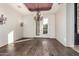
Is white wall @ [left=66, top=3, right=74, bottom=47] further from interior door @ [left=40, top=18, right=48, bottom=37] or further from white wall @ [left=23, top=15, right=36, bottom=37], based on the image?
white wall @ [left=23, top=15, right=36, bottom=37]

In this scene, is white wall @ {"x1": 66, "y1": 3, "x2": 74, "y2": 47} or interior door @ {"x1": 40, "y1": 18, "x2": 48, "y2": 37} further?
interior door @ {"x1": 40, "y1": 18, "x2": 48, "y2": 37}

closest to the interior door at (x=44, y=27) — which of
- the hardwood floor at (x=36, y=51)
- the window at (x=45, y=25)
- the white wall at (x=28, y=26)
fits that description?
the window at (x=45, y=25)

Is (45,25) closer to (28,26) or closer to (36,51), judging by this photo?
(28,26)

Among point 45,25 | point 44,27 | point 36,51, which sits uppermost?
point 45,25

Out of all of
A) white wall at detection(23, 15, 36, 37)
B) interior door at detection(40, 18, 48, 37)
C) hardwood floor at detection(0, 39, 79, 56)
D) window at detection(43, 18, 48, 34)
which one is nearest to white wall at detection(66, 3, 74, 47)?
hardwood floor at detection(0, 39, 79, 56)

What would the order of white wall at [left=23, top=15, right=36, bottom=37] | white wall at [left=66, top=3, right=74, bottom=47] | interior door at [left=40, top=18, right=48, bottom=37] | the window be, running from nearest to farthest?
1. white wall at [left=66, top=3, right=74, bottom=47]
2. interior door at [left=40, top=18, right=48, bottom=37]
3. the window
4. white wall at [left=23, top=15, right=36, bottom=37]

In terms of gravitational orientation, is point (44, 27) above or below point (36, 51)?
above

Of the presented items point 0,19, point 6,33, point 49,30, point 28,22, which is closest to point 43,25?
point 49,30

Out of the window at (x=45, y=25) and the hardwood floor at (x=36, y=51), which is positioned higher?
the window at (x=45, y=25)

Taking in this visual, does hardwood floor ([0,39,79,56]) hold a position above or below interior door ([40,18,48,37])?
below

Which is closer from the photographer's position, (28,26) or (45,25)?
(45,25)

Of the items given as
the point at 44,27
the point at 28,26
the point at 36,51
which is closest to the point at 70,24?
the point at 36,51

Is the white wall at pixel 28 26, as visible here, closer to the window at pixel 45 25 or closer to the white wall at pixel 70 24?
the window at pixel 45 25

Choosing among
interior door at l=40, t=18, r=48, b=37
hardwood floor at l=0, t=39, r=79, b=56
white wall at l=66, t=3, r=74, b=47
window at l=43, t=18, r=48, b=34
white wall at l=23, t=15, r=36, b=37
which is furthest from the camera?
white wall at l=23, t=15, r=36, b=37
